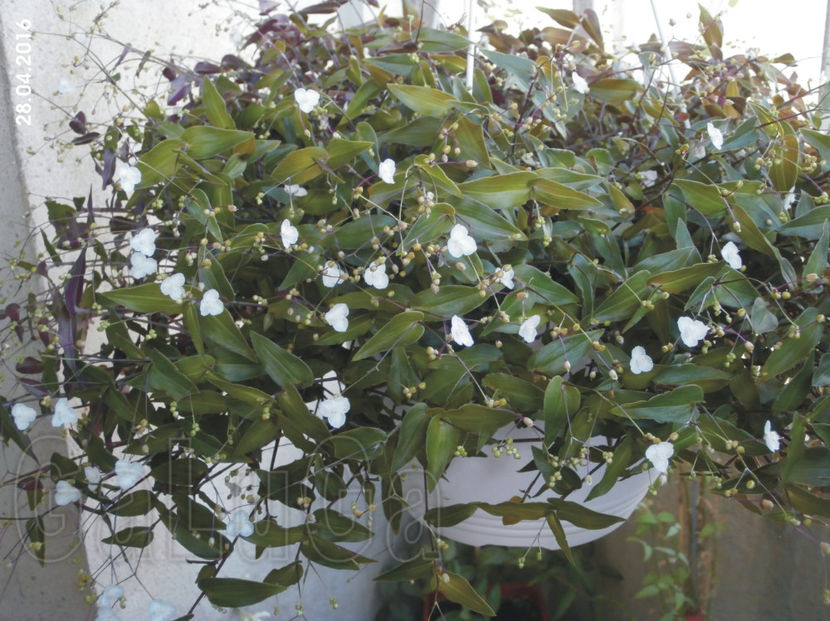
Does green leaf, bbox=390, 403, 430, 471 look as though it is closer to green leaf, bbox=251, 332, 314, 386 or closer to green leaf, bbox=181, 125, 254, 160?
green leaf, bbox=251, 332, 314, 386

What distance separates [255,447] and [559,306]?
23 cm

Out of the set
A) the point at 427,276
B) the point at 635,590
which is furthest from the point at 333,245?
the point at 635,590

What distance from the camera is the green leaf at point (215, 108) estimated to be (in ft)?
2.01

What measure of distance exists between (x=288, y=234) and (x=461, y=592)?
0.28 meters

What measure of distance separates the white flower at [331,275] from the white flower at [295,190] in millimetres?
78

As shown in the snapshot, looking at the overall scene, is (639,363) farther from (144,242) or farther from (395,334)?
(144,242)

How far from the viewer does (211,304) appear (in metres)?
0.51

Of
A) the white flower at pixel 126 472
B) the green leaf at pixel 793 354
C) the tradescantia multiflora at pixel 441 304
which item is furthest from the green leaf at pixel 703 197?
the white flower at pixel 126 472

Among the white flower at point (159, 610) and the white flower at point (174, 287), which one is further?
the white flower at point (159, 610)

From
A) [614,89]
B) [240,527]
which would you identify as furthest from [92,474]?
[614,89]

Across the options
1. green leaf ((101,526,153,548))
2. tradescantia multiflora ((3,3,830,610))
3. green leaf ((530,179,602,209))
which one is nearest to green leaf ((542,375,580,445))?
tradescantia multiflora ((3,3,830,610))

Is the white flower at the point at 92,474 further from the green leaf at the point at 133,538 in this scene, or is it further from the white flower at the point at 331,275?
the white flower at the point at 331,275

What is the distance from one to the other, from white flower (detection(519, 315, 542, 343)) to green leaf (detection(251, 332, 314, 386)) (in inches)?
5.7

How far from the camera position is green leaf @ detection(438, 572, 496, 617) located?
529 mm
